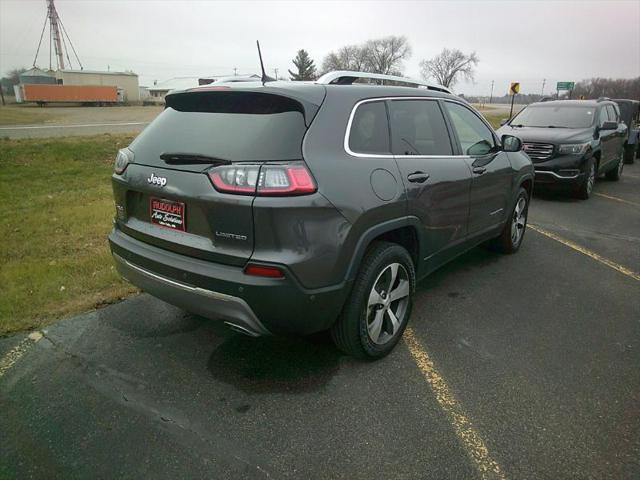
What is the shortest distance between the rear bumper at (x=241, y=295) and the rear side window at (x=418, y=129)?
1.17 m

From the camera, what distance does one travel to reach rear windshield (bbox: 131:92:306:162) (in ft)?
7.82

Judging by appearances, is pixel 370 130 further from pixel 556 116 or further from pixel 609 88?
pixel 609 88

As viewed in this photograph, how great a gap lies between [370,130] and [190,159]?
1.13 metres

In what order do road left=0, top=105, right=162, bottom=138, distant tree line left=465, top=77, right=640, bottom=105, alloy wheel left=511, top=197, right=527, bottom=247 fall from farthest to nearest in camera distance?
1. distant tree line left=465, top=77, right=640, bottom=105
2. road left=0, top=105, right=162, bottom=138
3. alloy wheel left=511, top=197, right=527, bottom=247

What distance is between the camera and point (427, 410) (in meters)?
2.59

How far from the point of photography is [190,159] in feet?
8.21

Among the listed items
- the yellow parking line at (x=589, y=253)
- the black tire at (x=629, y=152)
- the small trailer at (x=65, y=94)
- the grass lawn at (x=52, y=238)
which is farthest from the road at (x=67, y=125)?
the small trailer at (x=65, y=94)

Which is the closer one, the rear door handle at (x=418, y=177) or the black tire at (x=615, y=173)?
the rear door handle at (x=418, y=177)

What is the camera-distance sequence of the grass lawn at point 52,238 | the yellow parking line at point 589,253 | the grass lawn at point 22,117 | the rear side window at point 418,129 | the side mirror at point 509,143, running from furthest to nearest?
the grass lawn at point 22,117 → the yellow parking line at point 589,253 → the side mirror at point 509,143 → the grass lawn at point 52,238 → the rear side window at point 418,129

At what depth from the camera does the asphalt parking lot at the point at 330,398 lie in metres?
2.21

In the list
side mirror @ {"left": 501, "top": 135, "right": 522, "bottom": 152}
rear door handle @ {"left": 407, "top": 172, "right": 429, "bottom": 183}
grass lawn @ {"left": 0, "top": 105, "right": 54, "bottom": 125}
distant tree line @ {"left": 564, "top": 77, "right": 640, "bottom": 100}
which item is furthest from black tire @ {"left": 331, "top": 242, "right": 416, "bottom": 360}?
distant tree line @ {"left": 564, "top": 77, "right": 640, "bottom": 100}

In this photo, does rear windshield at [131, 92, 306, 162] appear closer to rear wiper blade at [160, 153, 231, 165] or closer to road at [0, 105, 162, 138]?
rear wiper blade at [160, 153, 231, 165]

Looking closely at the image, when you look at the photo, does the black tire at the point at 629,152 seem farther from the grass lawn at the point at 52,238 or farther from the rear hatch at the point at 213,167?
the rear hatch at the point at 213,167

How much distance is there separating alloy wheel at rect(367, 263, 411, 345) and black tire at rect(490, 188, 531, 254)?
2.23 meters
